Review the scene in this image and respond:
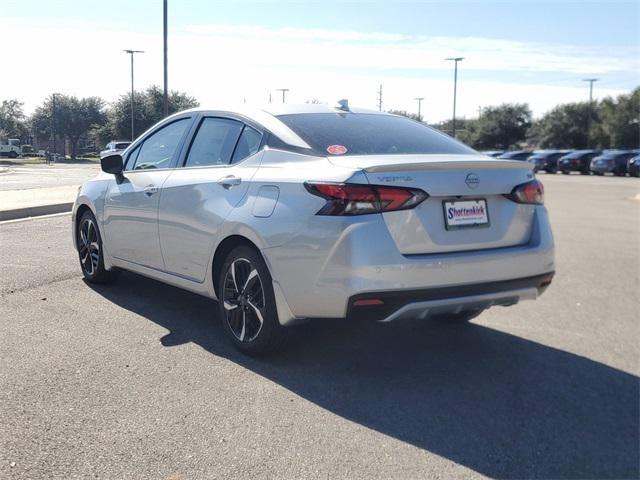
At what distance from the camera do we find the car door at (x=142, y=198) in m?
5.23

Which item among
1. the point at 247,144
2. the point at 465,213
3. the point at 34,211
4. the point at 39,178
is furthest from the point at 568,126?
the point at 465,213

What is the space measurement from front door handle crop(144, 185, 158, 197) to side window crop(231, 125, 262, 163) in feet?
2.98

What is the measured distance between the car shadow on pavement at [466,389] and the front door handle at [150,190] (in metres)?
0.98

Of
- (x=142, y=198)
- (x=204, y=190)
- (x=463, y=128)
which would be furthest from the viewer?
(x=463, y=128)

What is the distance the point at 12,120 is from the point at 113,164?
93.3 m

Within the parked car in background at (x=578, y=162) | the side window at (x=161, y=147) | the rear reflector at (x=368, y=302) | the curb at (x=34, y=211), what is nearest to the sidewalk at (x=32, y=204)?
the curb at (x=34, y=211)

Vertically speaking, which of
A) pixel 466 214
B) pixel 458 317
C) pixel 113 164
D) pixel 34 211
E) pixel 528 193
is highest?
pixel 113 164

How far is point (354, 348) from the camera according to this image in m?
4.59

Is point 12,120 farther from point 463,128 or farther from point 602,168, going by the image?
point 602,168

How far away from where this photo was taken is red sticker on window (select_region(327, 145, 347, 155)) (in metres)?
4.12

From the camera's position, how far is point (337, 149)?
4.17 metres

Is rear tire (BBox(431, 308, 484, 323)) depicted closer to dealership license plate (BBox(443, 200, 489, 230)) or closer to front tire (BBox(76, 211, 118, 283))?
dealership license plate (BBox(443, 200, 489, 230))

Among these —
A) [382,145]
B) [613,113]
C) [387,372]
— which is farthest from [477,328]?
[613,113]

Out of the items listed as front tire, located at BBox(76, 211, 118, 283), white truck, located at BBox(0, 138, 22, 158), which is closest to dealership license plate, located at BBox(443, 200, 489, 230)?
front tire, located at BBox(76, 211, 118, 283)
